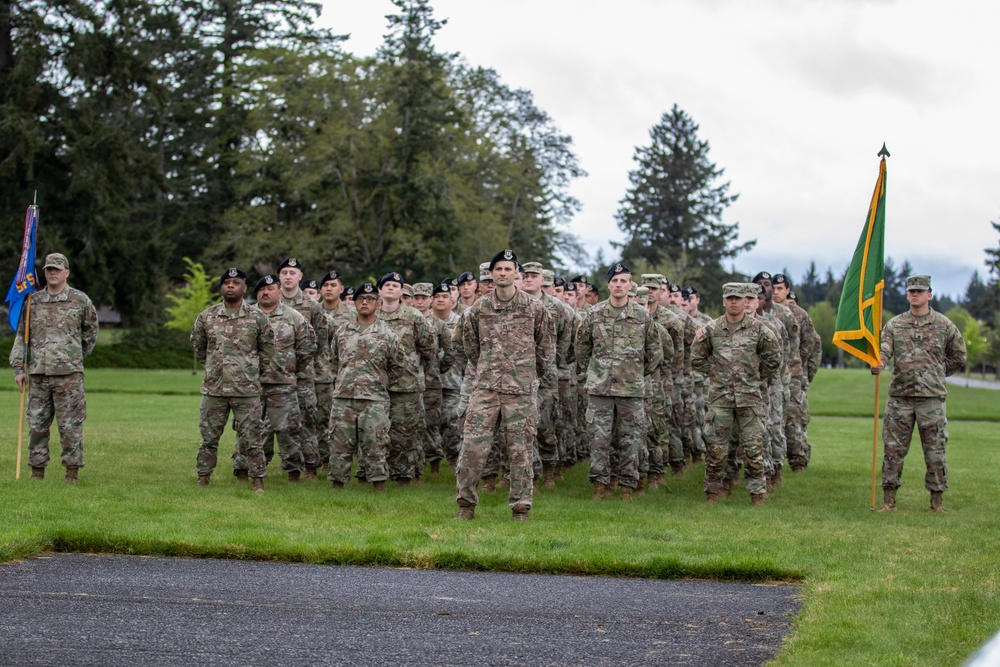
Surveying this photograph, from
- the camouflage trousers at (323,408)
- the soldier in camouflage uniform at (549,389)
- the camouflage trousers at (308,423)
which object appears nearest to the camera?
the soldier in camouflage uniform at (549,389)

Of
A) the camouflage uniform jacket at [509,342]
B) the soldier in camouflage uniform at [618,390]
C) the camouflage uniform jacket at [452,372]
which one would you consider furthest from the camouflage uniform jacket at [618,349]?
the camouflage uniform jacket at [452,372]

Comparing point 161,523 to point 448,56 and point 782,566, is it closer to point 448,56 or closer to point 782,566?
point 782,566

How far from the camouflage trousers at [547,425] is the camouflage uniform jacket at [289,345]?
107 inches

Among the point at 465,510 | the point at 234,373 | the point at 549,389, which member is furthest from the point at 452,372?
the point at 465,510

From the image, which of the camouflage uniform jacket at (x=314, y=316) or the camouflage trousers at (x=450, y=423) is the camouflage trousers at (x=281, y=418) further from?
the camouflage trousers at (x=450, y=423)

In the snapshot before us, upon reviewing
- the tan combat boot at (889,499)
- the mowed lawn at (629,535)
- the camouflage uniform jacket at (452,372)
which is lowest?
the mowed lawn at (629,535)

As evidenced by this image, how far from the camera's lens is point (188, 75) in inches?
2413

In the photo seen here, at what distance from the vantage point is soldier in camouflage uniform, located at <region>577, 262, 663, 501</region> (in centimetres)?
1285

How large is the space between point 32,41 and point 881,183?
43.0 meters

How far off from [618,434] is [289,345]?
3841 millimetres

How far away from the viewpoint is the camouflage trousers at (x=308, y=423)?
46.9 feet

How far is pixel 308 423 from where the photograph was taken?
1451 cm

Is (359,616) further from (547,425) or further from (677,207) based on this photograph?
(677,207)

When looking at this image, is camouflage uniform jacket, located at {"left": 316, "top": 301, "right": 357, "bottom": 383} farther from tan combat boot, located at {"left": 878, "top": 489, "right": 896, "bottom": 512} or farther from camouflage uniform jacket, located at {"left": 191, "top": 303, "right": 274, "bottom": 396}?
tan combat boot, located at {"left": 878, "top": 489, "right": 896, "bottom": 512}
